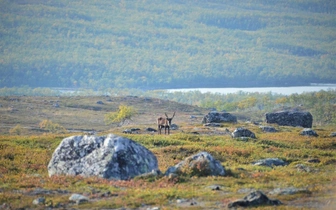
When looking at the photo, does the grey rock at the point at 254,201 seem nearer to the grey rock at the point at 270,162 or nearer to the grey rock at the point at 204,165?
the grey rock at the point at 204,165

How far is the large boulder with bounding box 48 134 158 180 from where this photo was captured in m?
30.2

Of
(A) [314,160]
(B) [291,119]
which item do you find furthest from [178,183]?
(B) [291,119]

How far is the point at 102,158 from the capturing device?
30391 millimetres

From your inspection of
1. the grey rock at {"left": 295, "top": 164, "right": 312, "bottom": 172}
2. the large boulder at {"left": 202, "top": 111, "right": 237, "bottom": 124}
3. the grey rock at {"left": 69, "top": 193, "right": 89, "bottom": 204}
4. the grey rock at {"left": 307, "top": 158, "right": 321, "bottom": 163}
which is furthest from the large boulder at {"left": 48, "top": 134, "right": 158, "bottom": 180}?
the large boulder at {"left": 202, "top": 111, "right": 237, "bottom": 124}

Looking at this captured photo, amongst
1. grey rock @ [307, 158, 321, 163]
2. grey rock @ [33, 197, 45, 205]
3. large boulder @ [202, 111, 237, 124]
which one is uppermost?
large boulder @ [202, 111, 237, 124]

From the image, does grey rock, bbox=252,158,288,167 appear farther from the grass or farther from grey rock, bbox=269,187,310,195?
grey rock, bbox=269,187,310,195

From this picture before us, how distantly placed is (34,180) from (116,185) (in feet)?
12.9

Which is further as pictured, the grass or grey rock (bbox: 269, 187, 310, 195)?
grey rock (bbox: 269, 187, 310, 195)

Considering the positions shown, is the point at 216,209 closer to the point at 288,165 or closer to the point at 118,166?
the point at 118,166

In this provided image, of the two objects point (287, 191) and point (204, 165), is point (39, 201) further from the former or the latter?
point (287, 191)

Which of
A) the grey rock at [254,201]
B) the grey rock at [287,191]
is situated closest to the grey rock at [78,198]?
the grey rock at [254,201]

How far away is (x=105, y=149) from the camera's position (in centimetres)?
3045

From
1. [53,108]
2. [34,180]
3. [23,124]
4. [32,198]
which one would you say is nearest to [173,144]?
[34,180]

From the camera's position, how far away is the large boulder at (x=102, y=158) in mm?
30250
